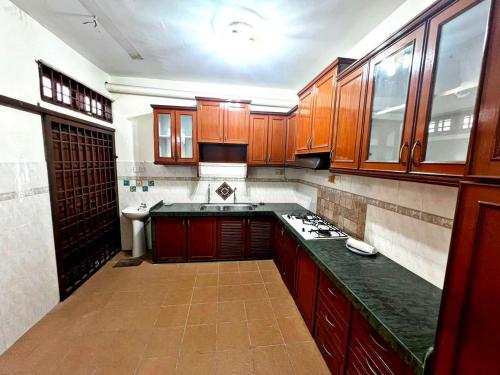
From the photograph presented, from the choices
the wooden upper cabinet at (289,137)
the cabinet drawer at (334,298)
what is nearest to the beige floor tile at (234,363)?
the cabinet drawer at (334,298)

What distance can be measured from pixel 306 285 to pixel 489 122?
1.78 meters

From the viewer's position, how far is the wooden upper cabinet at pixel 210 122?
3.02m

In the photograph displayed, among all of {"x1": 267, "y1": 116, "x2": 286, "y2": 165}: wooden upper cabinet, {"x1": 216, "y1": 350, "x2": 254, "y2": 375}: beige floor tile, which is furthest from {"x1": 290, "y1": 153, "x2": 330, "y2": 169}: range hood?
{"x1": 216, "y1": 350, "x2": 254, "y2": 375}: beige floor tile

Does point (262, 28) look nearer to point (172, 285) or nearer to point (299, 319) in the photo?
point (299, 319)

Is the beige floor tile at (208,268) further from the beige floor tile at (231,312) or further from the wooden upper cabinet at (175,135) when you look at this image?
the wooden upper cabinet at (175,135)

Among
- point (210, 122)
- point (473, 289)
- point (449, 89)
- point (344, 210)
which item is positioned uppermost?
point (210, 122)

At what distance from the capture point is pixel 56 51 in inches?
84.0

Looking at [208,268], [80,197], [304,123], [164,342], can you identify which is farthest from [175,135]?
[164,342]

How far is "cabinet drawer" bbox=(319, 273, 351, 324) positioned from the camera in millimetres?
1312

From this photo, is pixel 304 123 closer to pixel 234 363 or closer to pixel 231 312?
pixel 231 312

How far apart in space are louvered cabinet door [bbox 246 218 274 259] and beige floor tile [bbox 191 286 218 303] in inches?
34.5

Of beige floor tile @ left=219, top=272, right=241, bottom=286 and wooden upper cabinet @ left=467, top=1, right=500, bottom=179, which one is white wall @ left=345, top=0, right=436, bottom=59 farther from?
beige floor tile @ left=219, top=272, right=241, bottom=286

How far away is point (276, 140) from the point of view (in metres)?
3.32

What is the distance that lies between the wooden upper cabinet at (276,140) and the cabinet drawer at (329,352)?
7.52 feet
